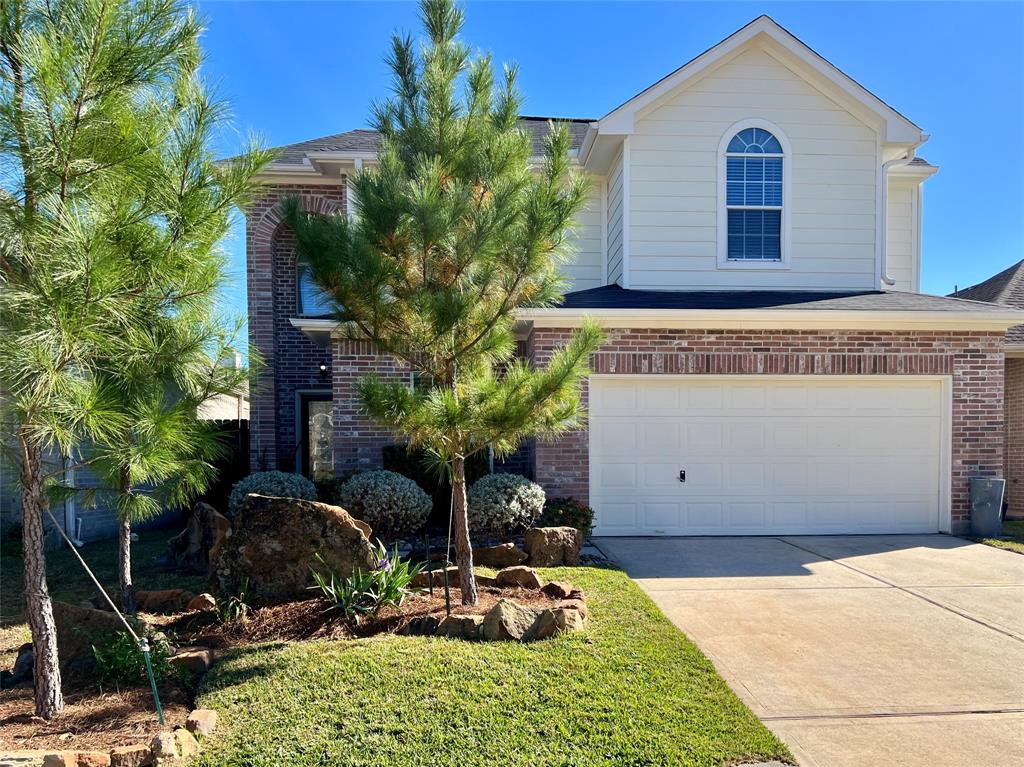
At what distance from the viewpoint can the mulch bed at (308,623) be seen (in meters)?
4.52

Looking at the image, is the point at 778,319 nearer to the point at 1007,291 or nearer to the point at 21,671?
the point at 1007,291

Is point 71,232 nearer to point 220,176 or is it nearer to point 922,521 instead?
point 220,176

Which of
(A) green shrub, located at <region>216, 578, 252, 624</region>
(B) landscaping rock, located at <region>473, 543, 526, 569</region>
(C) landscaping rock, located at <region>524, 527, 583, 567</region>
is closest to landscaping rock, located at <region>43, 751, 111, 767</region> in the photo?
(A) green shrub, located at <region>216, 578, 252, 624</region>

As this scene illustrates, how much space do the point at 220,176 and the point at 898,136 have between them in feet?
34.5

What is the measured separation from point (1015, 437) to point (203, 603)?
1345 cm

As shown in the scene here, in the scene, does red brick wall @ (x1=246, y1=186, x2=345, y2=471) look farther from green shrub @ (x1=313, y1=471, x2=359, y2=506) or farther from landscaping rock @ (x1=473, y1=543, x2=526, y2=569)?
landscaping rock @ (x1=473, y1=543, x2=526, y2=569)

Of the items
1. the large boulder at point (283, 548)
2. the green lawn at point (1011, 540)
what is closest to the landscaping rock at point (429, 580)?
the large boulder at point (283, 548)

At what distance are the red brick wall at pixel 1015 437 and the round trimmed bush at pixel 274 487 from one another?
40.3 ft

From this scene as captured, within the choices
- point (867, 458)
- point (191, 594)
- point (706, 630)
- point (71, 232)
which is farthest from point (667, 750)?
point (867, 458)

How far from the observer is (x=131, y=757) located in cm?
289

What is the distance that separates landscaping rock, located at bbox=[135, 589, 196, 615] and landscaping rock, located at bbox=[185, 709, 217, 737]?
234 centimetres

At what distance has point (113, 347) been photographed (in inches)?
130

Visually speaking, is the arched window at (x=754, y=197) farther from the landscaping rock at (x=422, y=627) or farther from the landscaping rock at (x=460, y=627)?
the landscaping rock at (x=422, y=627)

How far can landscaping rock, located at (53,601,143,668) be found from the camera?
161 inches
